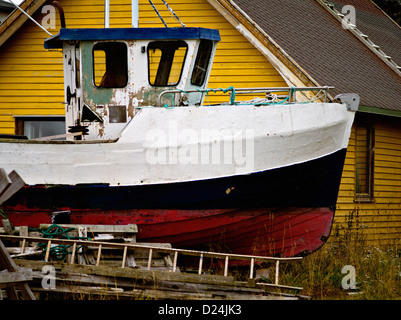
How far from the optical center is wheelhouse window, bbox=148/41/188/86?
8.56m

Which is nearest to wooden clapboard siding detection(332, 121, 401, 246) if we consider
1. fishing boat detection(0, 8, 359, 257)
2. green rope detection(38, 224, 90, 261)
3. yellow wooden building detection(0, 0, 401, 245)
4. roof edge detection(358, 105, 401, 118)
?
yellow wooden building detection(0, 0, 401, 245)

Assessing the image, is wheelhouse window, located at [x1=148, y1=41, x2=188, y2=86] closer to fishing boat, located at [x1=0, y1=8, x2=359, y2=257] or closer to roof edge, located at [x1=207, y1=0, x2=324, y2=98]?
fishing boat, located at [x1=0, y1=8, x2=359, y2=257]

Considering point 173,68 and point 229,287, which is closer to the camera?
point 229,287

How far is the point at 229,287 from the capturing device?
6.26m

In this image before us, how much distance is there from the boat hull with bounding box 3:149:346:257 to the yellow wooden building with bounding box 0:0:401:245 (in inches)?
113

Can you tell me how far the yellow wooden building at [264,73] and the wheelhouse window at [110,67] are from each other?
345cm

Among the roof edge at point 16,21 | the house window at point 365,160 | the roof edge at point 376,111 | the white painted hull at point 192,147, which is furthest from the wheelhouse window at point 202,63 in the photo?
the house window at point 365,160

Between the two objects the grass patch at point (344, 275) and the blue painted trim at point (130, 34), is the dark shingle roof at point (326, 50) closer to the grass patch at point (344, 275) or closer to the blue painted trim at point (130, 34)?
the grass patch at point (344, 275)

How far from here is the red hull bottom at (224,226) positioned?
26.3 ft

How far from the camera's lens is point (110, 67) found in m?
8.61

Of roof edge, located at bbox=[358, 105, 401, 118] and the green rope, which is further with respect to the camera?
roof edge, located at bbox=[358, 105, 401, 118]
